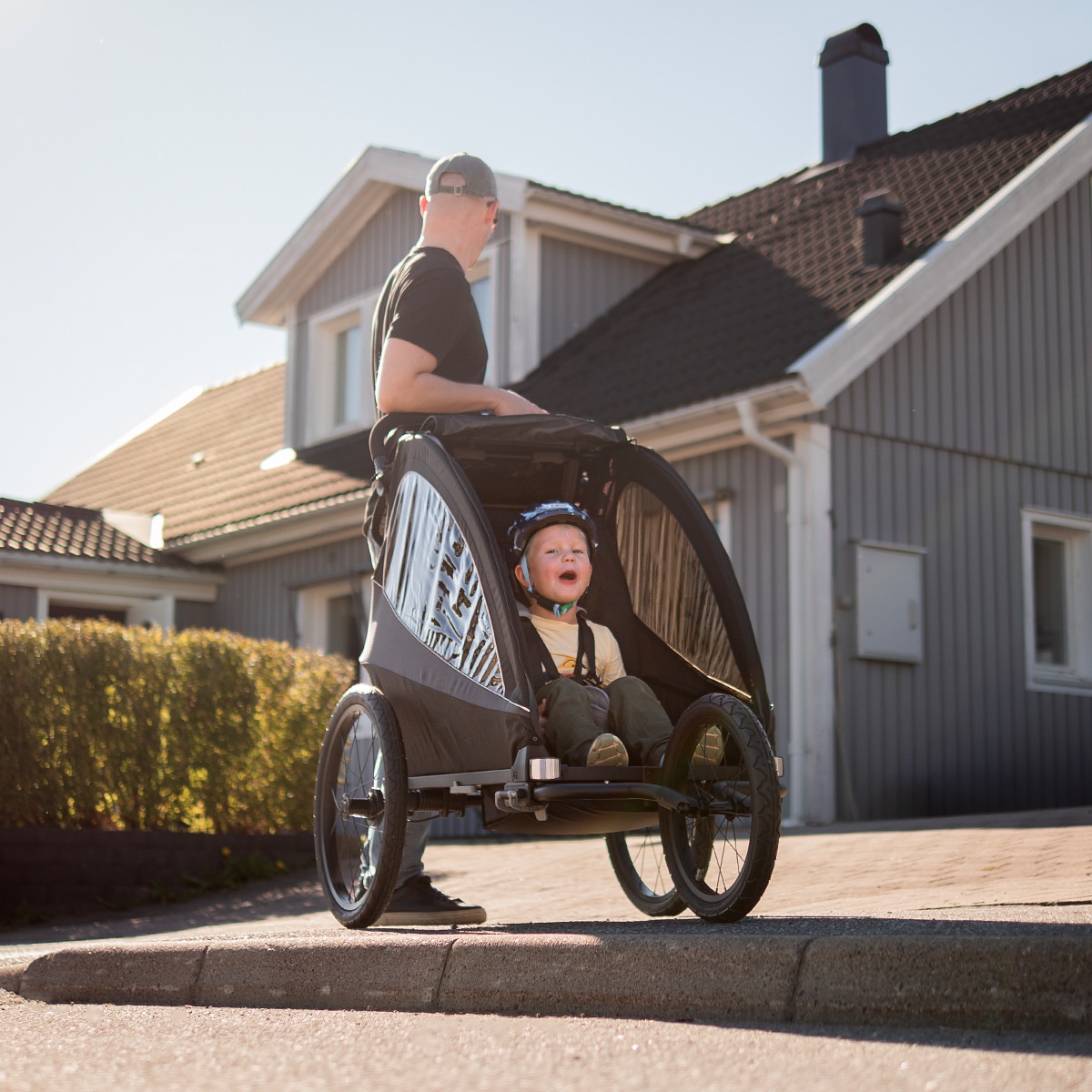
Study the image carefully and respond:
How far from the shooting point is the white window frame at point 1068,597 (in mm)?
13602

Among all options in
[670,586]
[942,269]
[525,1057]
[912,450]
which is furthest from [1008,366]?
[525,1057]

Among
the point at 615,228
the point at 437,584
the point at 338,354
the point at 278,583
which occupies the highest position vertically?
the point at 615,228

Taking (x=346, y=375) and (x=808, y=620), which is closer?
(x=808, y=620)

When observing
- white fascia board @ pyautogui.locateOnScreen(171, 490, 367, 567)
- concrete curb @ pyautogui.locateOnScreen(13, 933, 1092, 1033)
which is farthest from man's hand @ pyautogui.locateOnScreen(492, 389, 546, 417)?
white fascia board @ pyautogui.locateOnScreen(171, 490, 367, 567)

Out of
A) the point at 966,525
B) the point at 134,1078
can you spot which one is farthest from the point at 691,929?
the point at 966,525

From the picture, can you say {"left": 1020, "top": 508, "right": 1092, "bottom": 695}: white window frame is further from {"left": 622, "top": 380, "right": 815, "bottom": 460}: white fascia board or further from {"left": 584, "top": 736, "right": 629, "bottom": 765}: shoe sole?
{"left": 584, "top": 736, "right": 629, "bottom": 765}: shoe sole

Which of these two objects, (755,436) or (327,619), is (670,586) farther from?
(327,619)

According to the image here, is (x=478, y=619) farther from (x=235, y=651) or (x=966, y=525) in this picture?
(x=966, y=525)

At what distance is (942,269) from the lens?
13.2 meters

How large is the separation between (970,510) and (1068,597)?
1.48m

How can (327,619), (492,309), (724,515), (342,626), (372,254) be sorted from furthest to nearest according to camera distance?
(372,254), (327,619), (342,626), (492,309), (724,515)

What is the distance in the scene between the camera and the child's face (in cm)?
555

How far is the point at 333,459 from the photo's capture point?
A: 1736cm

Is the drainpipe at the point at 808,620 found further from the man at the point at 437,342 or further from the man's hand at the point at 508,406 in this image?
the man's hand at the point at 508,406
